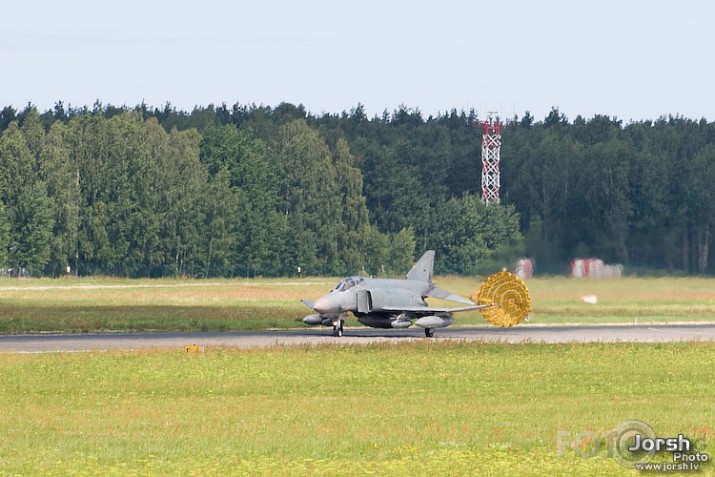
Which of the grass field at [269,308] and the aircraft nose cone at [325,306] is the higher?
the aircraft nose cone at [325,306]

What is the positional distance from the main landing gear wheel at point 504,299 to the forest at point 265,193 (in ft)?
109

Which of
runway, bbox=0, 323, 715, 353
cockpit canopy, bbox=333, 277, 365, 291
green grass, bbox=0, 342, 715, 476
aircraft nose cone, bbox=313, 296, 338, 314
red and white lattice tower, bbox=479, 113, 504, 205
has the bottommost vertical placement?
runway, bbox=0, 323, 715, 353

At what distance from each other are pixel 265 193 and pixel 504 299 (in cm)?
8760

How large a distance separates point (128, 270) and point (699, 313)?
7458 cm

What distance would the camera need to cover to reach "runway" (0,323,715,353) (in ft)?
145

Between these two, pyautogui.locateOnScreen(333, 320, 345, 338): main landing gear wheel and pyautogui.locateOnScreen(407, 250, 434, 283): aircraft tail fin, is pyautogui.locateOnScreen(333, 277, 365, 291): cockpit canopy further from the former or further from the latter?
pyautogui.locateOnScreen(407, 250, 434, 283): aircraft tail fin

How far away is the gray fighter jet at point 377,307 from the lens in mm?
50156

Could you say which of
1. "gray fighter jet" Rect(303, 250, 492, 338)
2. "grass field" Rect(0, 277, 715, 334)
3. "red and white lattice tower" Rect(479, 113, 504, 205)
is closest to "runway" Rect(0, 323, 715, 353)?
"gray fighter jet" Rect(303, 250, 492, 338)

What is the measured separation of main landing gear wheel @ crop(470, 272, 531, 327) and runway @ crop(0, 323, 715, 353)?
530 mm

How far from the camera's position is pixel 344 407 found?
27172 mm

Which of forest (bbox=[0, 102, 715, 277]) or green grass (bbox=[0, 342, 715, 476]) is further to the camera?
forest (bbox=[0, 102, 715, 277])

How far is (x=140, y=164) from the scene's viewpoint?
131 metres

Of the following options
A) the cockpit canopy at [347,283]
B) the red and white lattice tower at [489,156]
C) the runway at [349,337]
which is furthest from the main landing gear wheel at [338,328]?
the red and white lattice tower at [489,156]

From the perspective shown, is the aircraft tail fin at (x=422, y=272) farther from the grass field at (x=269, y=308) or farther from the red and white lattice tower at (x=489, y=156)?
the red and white lattice tower at (x=489, y=156)
